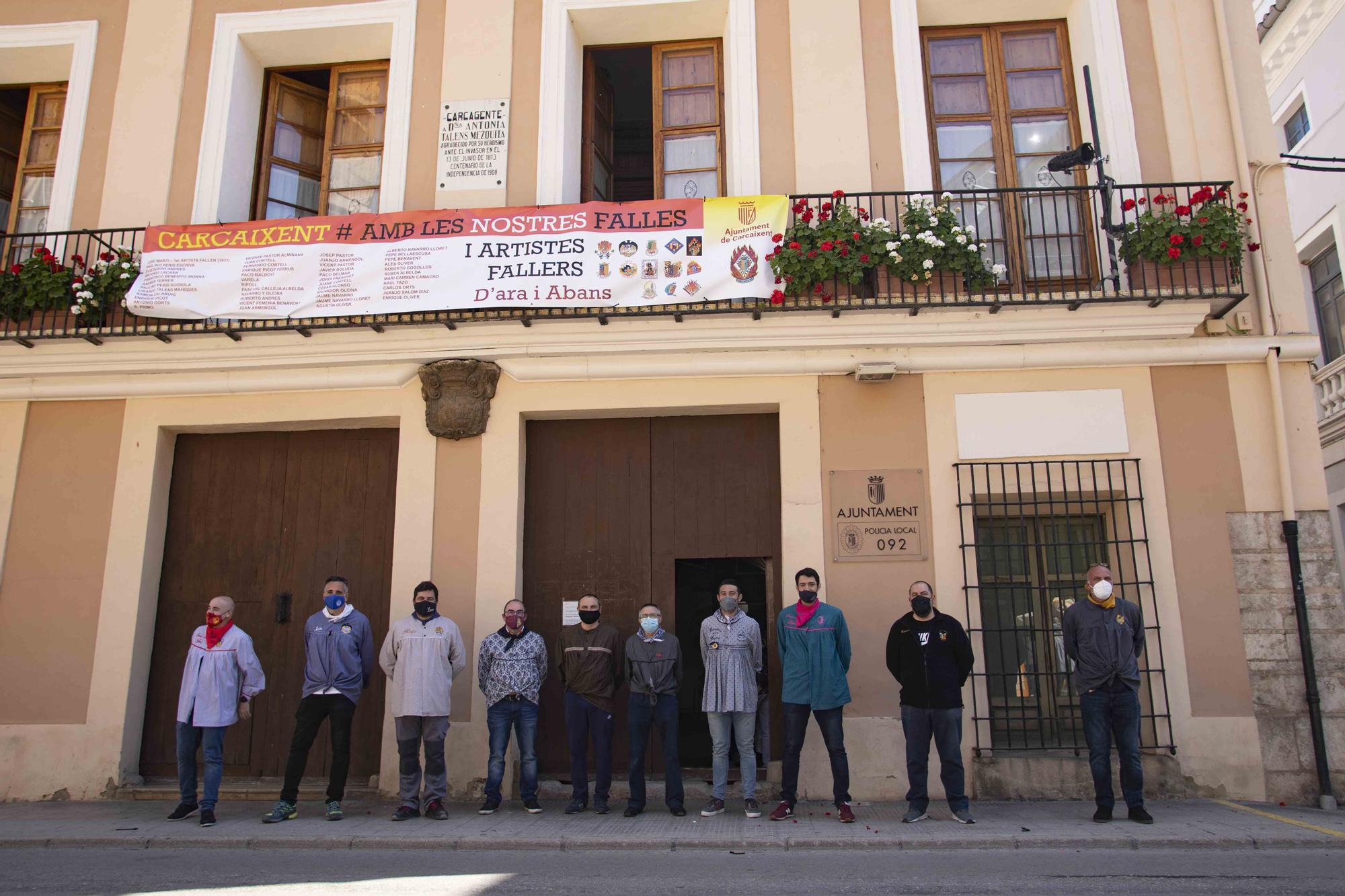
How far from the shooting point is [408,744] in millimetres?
7566

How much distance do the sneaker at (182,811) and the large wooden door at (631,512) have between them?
281 centimetres

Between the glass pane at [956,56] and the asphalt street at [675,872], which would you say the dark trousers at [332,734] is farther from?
the glass pane at [956,56]

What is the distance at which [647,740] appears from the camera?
298 inches

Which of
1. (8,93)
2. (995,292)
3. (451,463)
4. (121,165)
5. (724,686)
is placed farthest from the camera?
(8,93)

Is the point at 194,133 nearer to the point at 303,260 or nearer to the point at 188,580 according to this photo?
the point at 303,260

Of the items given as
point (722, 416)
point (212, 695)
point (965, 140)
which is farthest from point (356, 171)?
point (965, 140)

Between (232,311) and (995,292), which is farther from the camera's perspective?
(232,311)

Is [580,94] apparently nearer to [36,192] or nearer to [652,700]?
[36,192]

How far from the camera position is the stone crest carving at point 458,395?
8.79 m

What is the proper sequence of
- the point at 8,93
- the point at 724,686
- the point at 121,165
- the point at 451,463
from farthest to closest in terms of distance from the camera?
the point at 8,93, the point at 121,165, the point at 451,463, the point at 724,686

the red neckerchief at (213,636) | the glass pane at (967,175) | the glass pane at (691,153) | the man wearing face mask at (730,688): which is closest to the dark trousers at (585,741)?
the man wearing face mask at (730,688)

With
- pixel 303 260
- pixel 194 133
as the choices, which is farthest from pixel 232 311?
pixel 194 133

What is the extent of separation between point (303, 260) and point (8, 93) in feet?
17.3

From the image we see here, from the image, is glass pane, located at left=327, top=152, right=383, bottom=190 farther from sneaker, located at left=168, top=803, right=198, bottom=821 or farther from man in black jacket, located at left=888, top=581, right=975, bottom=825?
man in black jacket, located at left=888, top=581, right=975, bottom=825
